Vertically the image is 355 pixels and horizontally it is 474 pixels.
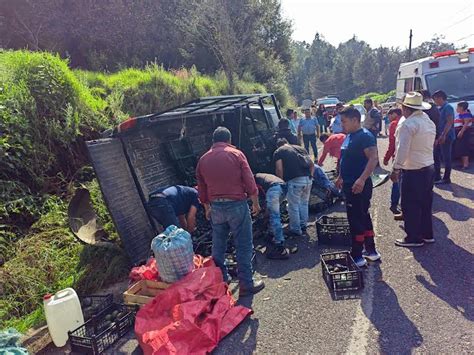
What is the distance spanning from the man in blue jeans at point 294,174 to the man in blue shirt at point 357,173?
1.23 meters

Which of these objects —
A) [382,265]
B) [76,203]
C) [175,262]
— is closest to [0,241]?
[76,203]

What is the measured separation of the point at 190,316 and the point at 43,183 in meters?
3.78

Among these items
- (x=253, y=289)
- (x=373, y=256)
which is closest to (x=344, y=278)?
(x=373, y=256)

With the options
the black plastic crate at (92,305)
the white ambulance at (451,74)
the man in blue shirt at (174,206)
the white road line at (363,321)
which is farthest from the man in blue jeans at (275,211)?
the white ambulance at (451,74)

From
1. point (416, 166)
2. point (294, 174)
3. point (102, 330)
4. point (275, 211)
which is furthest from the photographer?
point (294, 174)

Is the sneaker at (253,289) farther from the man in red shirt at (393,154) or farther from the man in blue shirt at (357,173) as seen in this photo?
the man in red shirt at (393,154)

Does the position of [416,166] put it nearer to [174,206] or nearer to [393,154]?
[393,154]

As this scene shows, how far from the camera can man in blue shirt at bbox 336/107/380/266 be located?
423 centimetres

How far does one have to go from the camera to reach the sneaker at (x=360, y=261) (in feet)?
14.5

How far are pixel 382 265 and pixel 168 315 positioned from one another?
274 centimetres

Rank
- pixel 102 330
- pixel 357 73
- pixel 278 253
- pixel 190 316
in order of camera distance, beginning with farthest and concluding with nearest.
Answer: pixel 357 73
pixel 278 253
pixel 102 330
pixel 190 316

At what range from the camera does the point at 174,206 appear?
496 centimetres

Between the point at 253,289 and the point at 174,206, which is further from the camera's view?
the point at 174,206

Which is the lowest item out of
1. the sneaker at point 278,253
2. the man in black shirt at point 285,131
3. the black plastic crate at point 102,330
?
the sneaker at point 278,253
